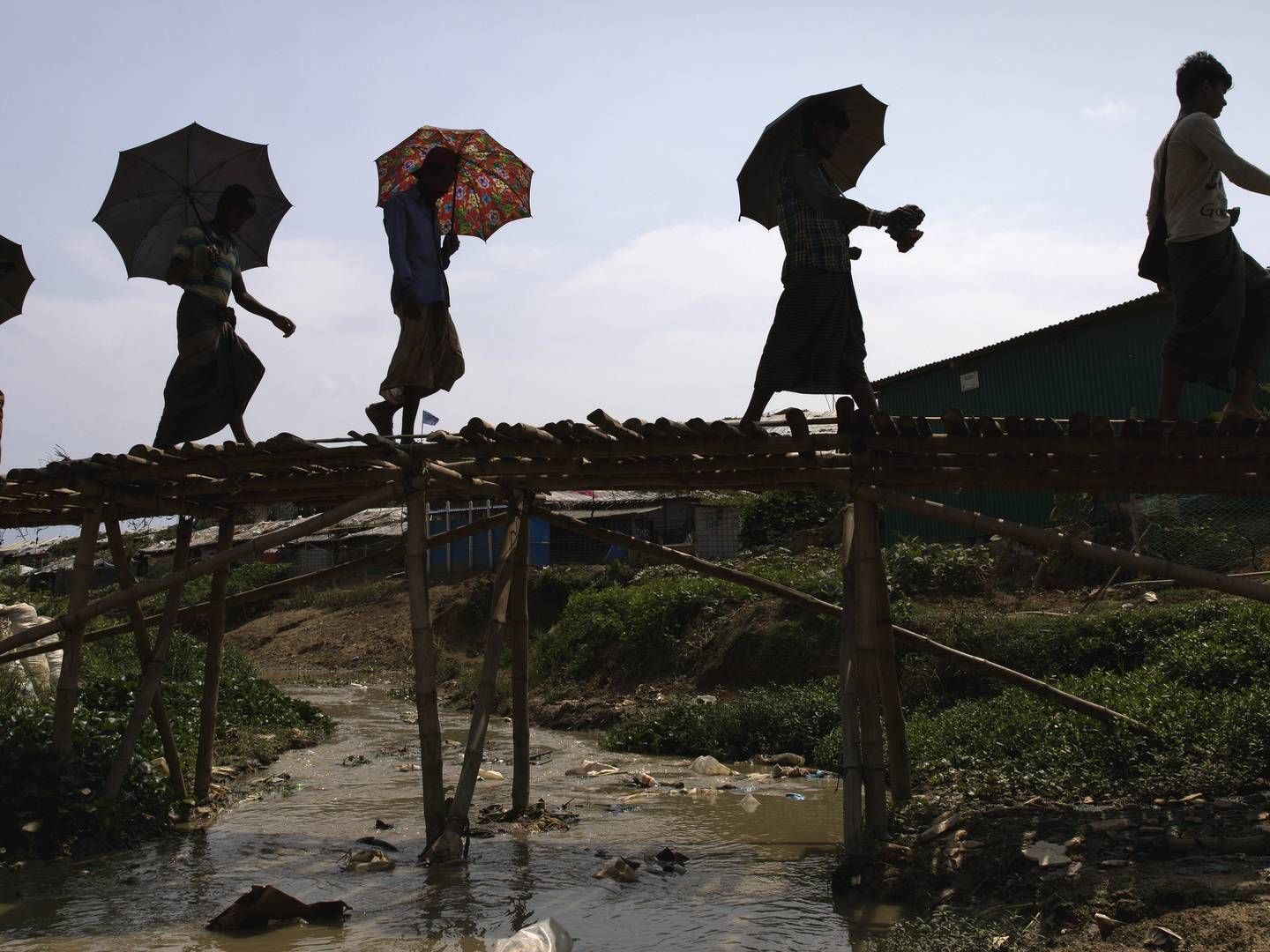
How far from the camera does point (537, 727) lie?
13844mm

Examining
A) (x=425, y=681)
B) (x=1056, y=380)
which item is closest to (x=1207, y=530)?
(x=1056, y=380)

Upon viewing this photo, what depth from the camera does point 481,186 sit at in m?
7.35

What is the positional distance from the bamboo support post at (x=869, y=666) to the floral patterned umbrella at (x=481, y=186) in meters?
3.18

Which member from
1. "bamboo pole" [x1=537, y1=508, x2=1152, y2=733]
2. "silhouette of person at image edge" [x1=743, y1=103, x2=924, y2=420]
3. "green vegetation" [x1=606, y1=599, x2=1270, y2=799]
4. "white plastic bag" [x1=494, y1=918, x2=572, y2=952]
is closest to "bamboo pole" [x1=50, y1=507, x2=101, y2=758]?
"bamboo pole" [x1=537, y1=508, x2=1152, y2=733]

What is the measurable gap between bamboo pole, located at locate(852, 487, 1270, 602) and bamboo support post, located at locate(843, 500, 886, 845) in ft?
0.71

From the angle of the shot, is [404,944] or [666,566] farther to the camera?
[666,566]

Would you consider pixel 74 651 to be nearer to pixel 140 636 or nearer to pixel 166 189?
pixel 140 636

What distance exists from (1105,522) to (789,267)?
37.0ft

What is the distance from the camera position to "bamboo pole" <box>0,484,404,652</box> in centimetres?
576

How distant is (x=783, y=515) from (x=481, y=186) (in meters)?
15.0

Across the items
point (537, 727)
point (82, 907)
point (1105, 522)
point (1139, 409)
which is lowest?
point (537, 727)

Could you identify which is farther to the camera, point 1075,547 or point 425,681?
point 425,681

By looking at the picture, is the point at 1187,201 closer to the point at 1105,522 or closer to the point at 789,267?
the point at 789,267

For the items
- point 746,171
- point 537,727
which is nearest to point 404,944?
point 746,171
